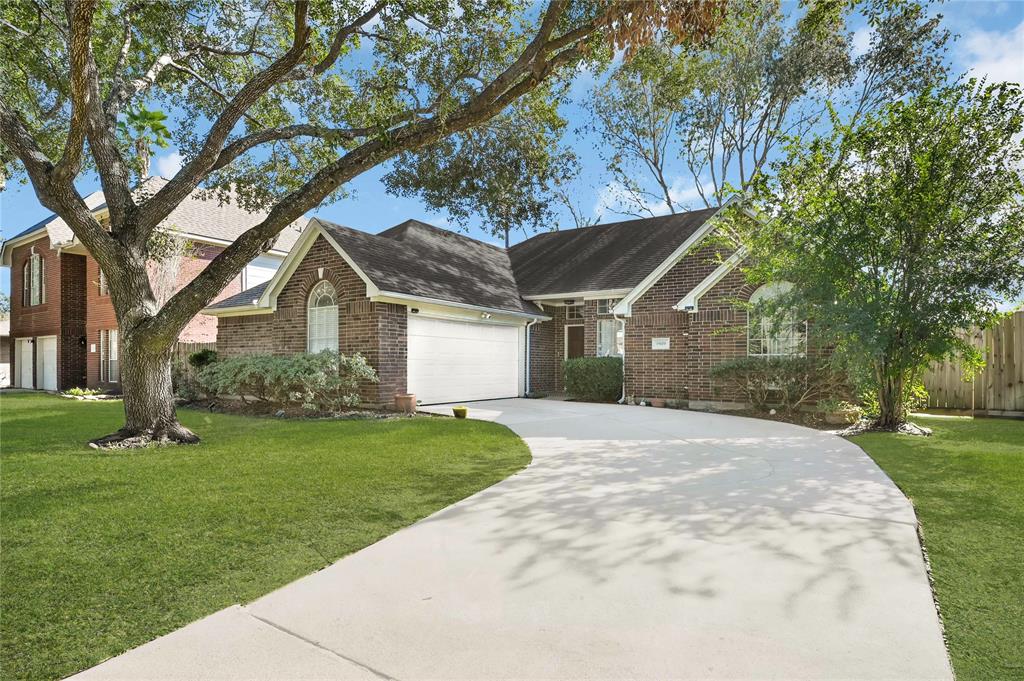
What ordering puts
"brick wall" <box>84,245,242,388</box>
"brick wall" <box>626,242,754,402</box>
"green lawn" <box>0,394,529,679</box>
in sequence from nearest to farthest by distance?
"green lawn" <box>0,394,529,679</box>
"brick wall" <box>626,242,754,402</box>
"brick wall" <box>84,245,242,388</box>

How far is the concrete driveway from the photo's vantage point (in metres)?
2.60

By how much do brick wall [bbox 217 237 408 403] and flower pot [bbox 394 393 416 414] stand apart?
1.74ft

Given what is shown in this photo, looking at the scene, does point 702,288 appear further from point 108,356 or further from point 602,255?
point 108,356

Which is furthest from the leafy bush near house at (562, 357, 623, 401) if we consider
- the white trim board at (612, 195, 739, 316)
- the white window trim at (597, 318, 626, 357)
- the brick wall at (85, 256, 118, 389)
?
the brick wall at (85, 256, 118, 389)

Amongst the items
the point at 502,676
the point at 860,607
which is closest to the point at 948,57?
the point at 860,607

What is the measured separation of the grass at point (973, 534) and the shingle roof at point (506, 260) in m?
9.73

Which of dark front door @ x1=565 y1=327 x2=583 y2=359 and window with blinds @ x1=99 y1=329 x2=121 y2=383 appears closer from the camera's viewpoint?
dark front door @ x1=565 y1=327 x2=583 y2=359

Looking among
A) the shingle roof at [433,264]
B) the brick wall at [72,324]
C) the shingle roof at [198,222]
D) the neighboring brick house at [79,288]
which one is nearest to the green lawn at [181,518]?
the shingle roof at [433,264]

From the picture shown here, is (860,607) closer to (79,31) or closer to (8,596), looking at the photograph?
(8,596)

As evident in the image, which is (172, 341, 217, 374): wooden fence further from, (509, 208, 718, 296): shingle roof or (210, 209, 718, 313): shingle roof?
(509, 208, 718, 296): shingle roof

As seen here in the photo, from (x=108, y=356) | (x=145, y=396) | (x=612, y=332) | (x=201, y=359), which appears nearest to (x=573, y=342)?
(x=612, y=332)

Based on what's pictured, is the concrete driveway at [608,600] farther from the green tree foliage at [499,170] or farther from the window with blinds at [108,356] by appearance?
the window with blinds at [108,356]

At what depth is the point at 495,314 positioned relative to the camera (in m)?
17.4

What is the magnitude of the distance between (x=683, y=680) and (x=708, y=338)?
12696mm
